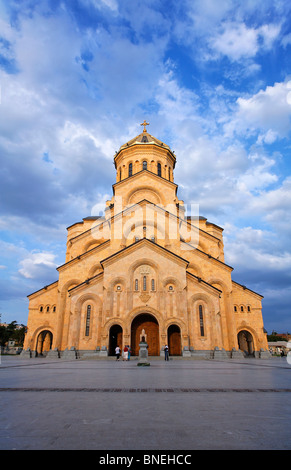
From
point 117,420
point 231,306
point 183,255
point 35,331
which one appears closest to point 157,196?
point 183,255

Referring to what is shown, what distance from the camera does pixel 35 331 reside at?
28.8 meters

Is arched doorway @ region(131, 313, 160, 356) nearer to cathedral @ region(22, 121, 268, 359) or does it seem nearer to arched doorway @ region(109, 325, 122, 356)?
cathedral @ region(22, 121, 268, 359)

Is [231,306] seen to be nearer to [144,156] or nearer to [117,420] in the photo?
[144,156]

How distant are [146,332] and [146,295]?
3437mm

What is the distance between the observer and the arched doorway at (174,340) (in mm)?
24438

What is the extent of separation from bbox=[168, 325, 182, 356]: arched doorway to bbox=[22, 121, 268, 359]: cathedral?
83 millimetres

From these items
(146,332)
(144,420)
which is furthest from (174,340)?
(144,420)

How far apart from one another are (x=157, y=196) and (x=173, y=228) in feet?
18.1

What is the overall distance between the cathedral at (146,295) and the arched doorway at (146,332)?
8 cm

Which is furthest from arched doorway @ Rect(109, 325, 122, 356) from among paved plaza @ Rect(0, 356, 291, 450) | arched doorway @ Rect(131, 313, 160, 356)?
paved plaza @ Rect(0, 356, 291, 450)

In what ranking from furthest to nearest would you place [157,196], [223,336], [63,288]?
[157,196] < [63,288] < [223,336]

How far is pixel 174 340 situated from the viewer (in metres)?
24.7
